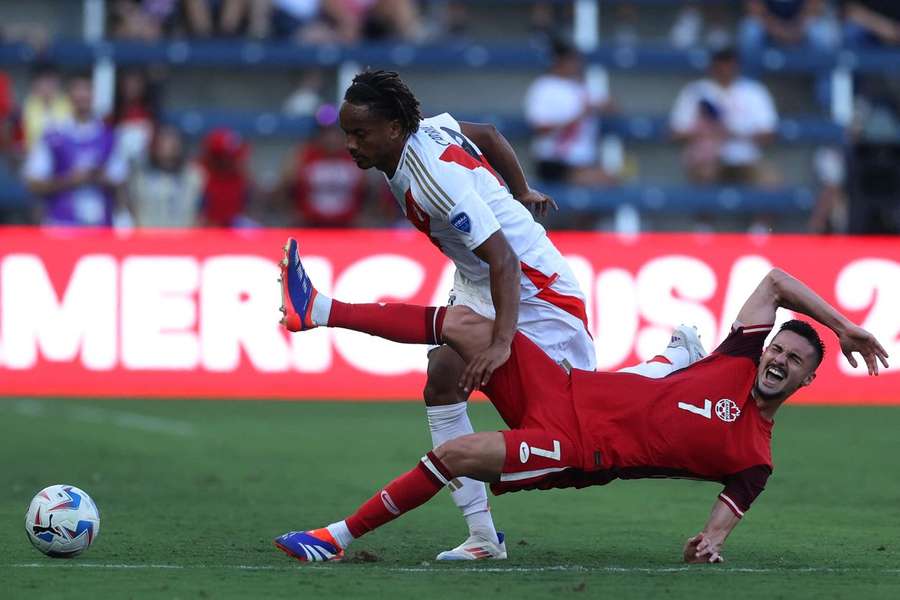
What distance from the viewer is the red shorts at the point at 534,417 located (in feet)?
21.7

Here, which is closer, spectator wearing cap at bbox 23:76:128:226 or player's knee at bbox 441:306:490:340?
player's knee at bbox 441:306:490:340

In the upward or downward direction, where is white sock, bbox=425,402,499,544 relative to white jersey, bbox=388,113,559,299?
downward

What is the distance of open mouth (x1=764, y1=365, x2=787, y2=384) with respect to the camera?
681cm

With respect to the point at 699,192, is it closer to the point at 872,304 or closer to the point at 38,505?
the point at 872,304

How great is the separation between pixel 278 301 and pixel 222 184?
8.35 feet

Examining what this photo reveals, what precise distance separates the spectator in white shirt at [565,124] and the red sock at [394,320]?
1045cm

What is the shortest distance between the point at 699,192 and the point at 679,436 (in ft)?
36.5

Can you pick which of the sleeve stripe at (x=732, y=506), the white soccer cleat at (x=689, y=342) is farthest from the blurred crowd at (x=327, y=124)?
the sleeve stripe at (x=732, y=506)

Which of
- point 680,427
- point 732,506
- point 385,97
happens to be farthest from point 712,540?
point 385,97

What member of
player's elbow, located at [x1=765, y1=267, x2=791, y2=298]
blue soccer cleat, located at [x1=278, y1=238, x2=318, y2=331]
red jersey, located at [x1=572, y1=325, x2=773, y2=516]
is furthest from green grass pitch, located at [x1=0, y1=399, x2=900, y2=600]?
player's elbow, located at [x1=765, y1=267, x2=791, y2=298]

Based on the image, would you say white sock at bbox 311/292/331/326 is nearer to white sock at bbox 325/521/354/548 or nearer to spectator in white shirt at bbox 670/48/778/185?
white sock at bbox 325/521/354/548

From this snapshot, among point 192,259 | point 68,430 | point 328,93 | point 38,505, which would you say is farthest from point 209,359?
point 38,505

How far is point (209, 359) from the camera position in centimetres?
1451

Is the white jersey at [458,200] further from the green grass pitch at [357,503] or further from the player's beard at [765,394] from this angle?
the green grass pitch at [357,503]
